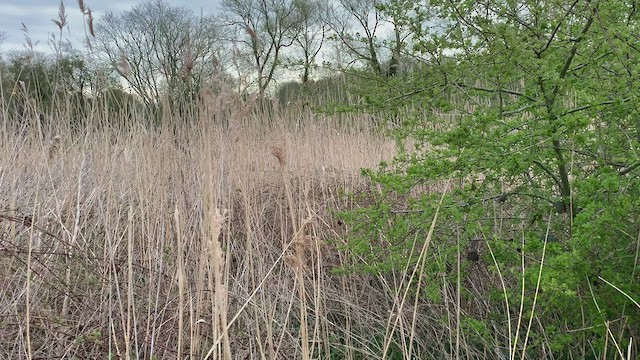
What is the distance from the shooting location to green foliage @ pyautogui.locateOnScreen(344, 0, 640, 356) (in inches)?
63.7

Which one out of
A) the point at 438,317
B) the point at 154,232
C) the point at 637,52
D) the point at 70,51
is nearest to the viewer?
the point at 637,52

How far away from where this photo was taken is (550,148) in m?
1.78

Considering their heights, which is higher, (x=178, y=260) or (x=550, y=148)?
(x=550, y=148)

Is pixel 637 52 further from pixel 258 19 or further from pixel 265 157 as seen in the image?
pixel 258 19

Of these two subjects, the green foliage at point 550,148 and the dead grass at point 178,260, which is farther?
the green foliage at point 550,148

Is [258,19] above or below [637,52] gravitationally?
above

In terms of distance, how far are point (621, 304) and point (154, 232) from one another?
1.88 metres

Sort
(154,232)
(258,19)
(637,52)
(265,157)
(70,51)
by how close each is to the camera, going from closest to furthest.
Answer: (637,52)
(154,232)
(70,51)
(265,157)
(258,19)

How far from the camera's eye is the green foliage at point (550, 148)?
1.62 meters

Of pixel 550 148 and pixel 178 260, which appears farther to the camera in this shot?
pixel 550 148

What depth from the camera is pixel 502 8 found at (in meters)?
2.04

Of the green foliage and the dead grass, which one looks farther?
the green foliage

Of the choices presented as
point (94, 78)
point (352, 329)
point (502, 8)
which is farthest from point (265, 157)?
point (502, 8)

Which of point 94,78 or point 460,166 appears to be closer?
point 460,166
